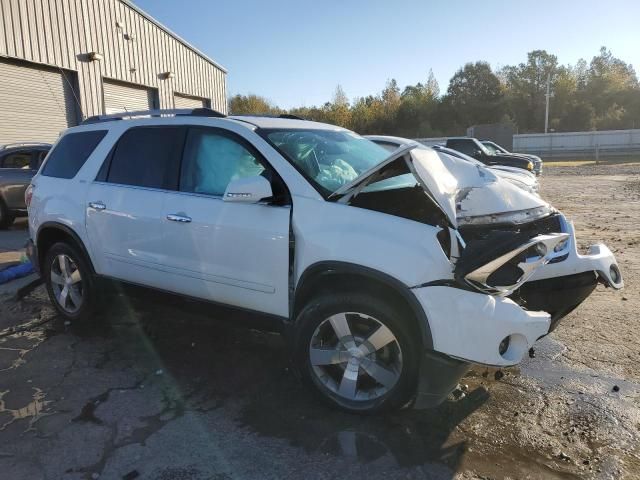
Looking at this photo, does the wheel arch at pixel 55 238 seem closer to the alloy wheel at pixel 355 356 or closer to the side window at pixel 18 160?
the alloy wheel at pixel 355 356

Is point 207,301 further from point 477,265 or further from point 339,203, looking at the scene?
point 477,265

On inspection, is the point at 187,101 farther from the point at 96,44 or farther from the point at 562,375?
the point at 562,375

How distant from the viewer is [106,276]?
454 cm

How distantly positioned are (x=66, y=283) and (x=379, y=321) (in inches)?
132

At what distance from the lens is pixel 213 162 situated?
3.89m

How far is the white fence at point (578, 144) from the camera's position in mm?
44312

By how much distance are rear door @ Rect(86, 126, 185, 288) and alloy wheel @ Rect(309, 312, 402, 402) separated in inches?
56.5

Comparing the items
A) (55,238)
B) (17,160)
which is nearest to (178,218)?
(55,238)

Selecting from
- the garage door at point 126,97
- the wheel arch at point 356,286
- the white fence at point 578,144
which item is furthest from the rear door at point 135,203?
the white fence at point 578,144

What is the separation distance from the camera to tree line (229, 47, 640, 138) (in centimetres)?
6950

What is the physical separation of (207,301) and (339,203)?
4.26 feet

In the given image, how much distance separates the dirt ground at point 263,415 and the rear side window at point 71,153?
1501mm

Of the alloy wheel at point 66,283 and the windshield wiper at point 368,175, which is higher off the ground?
the windshield wiper at point 368,175

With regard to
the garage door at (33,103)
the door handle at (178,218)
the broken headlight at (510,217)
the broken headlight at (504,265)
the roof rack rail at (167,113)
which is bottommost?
the broken headlight at (504,265)
